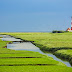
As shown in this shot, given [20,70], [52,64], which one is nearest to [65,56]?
[52,64]

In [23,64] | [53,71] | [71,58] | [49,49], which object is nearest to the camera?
[53,71]

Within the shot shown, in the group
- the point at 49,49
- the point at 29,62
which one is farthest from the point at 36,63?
the point at 49,49

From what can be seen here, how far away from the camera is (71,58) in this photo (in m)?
19.0

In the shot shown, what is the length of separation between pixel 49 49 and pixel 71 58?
906 centimetres

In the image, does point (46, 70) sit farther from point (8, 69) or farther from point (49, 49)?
point (49, 49)

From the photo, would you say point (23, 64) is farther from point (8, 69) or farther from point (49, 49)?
point (49, 49)

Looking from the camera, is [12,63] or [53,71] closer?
[53,71]

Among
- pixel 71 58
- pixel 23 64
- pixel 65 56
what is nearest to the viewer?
pixel 23 64

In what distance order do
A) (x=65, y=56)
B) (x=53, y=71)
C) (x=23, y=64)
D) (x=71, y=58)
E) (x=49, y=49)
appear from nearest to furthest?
(x=53, y=71) → (x=23, y=64) → (x=71, y=58) → (x=65, y=56) → (x=49, y=49)

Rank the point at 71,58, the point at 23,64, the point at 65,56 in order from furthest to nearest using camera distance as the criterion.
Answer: the point at 65,56
the point at 71,58
the point at 23,64

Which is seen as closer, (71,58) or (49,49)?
(71,58)

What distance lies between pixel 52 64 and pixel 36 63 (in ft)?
4.45

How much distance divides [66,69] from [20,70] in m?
3.38

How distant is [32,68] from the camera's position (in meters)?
14.2
